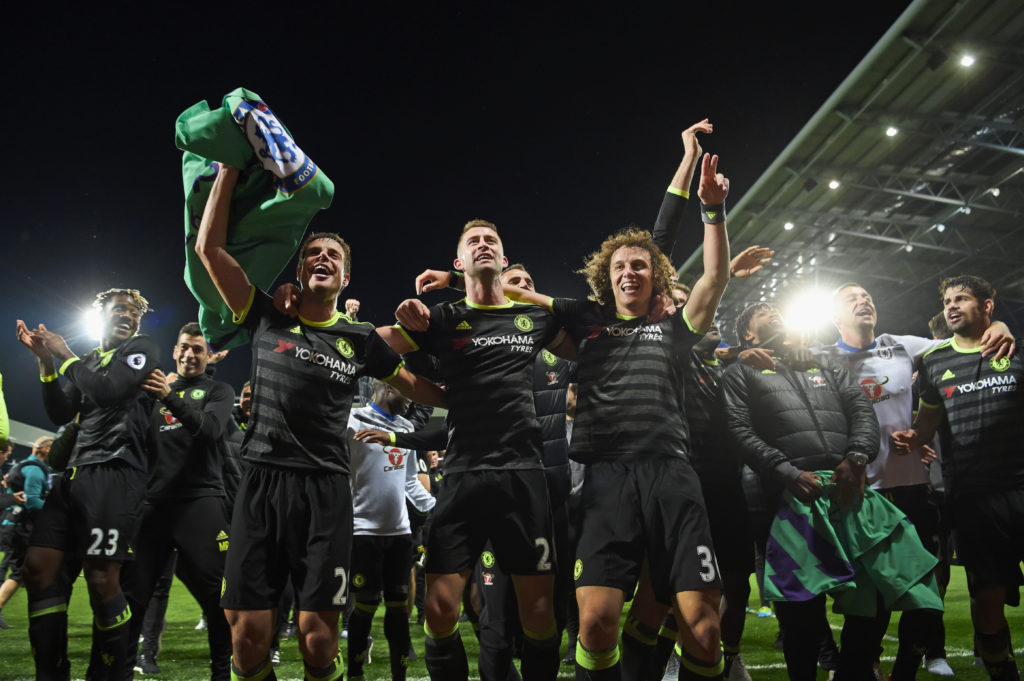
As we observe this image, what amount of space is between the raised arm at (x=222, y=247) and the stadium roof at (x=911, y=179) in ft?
42.2

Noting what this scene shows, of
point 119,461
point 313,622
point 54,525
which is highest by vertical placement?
point 119,461

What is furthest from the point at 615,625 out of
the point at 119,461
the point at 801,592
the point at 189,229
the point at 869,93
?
the point at 869,93

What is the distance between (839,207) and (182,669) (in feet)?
66.9

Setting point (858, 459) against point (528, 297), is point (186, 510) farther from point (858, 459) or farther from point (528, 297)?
point (858, 459)

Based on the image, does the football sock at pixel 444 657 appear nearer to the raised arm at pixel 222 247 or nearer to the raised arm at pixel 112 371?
the raised arm at pixel 222 247

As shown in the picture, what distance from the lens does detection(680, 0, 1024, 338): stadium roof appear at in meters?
13.1

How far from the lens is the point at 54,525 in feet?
13.3

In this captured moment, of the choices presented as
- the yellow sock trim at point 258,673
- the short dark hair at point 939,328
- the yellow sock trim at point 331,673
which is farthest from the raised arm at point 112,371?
the short dark hair at point 939,328

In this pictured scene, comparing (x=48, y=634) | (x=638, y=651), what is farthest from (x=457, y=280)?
(x=48, y=634)

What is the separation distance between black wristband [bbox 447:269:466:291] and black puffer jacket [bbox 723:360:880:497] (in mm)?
1801

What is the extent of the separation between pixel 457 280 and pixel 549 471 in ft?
4.88

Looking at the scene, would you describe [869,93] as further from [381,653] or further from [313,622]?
[313,622]

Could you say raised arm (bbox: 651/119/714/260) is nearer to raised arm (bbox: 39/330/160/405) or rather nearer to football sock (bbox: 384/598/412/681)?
football sock (bbox: 384/598/412/681)

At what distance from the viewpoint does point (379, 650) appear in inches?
274
